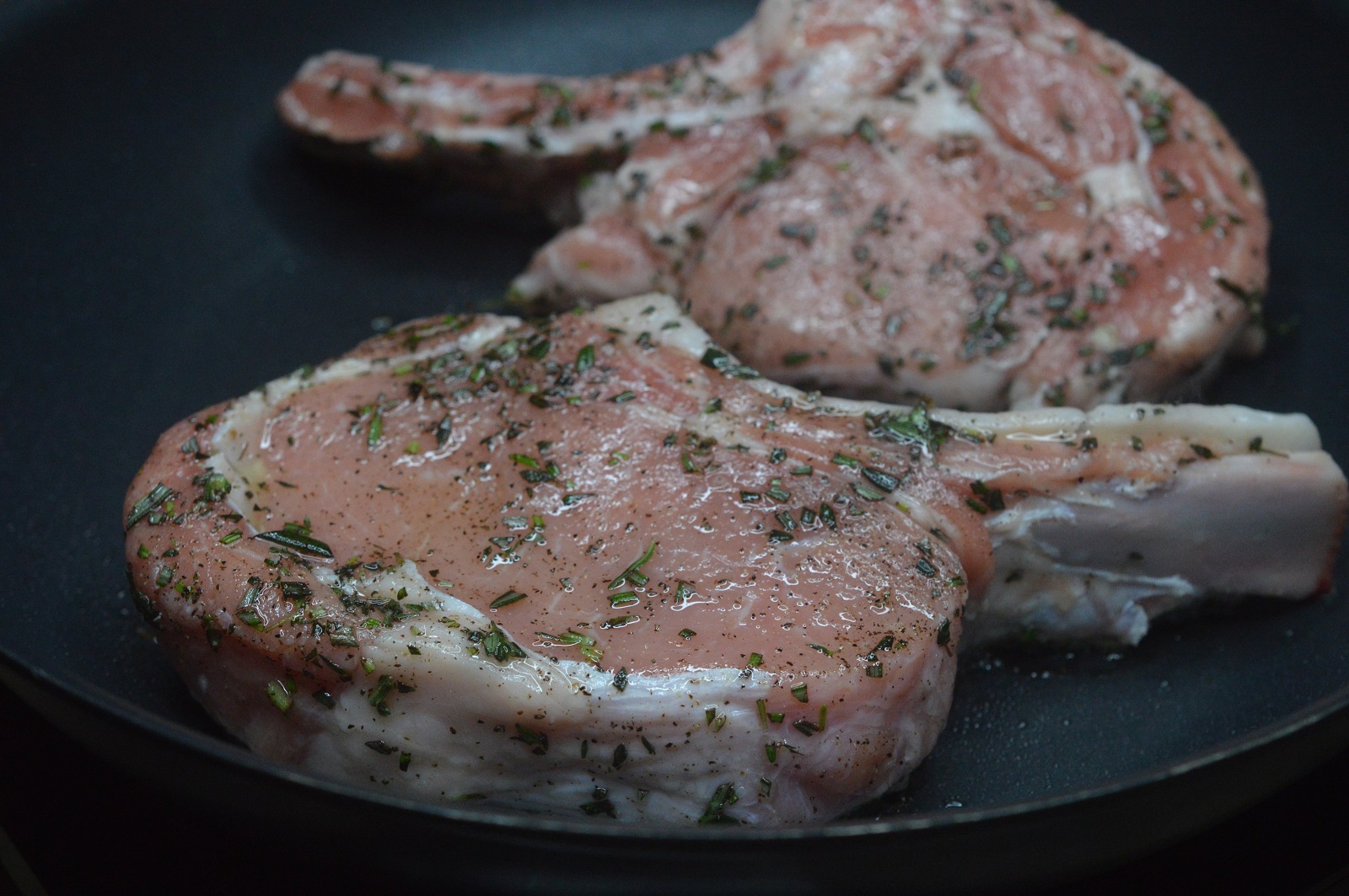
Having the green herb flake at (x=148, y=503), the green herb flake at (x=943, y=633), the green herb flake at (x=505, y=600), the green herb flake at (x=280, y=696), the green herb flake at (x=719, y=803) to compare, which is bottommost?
the green herb flake at (x=719, y=803)

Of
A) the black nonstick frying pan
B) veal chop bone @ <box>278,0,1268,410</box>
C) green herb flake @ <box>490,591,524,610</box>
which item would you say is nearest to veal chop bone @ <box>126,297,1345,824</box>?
green herb flake @ <box>490,591,524,610</box>

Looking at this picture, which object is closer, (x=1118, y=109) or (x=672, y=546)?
(x=672, y=546)

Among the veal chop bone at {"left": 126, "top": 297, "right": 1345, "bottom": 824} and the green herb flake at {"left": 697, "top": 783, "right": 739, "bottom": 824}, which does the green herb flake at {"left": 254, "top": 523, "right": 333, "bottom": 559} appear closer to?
the veal chop bone at {"left": 126, "top": 297, "right": 1345, "bottom": 824}

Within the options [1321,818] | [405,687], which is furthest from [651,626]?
[1321,818]

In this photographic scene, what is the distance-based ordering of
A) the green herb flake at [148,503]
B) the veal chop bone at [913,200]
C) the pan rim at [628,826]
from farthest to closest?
the veal chop bone at [913,200]
the green herb flake at [148,503]
the pan rim at [628,826]

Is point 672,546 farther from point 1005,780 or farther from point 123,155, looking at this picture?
point 123,155

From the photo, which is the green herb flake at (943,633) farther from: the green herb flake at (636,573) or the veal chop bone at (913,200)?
the veal chop bone at (913,200)

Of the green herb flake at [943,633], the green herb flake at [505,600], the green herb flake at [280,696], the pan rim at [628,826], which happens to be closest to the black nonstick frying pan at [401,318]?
the pan rim at [628,826]
